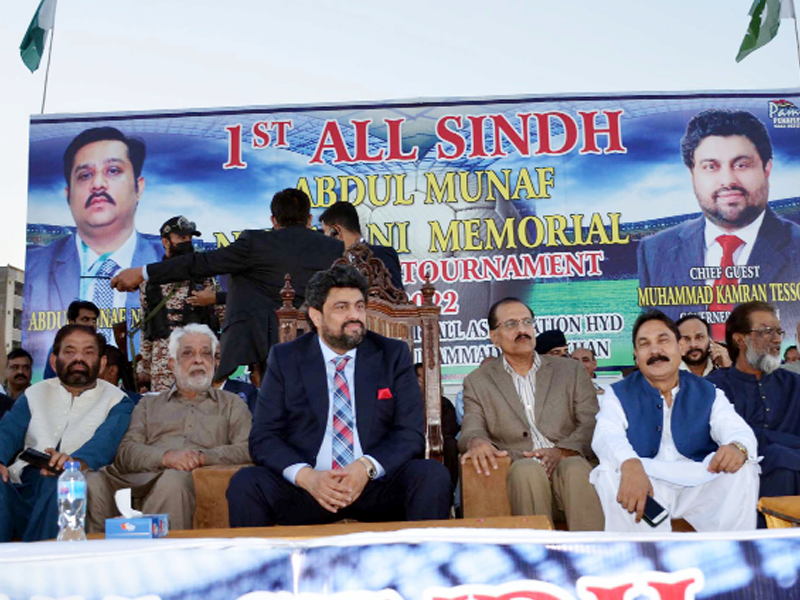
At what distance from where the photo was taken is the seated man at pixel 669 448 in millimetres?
2818

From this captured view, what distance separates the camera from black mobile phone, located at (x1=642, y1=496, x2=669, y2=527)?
2.67 m

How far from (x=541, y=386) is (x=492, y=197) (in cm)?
247

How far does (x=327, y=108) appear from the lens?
580 cm

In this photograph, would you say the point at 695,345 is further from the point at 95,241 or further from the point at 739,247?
the point at 95,241

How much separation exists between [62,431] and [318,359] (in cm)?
126

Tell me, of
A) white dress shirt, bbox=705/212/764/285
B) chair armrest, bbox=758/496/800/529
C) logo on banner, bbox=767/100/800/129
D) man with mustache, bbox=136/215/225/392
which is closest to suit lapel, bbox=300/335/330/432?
chair armrest, bbox=758/496/800/529

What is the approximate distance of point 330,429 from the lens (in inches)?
121

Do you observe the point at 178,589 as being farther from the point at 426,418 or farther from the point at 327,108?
the point at 327,108

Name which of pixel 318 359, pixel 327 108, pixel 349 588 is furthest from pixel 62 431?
pixel 327 108

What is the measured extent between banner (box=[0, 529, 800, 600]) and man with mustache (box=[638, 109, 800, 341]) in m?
4.39

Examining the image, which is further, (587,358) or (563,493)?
(587,358)

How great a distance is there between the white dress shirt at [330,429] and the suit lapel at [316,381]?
0.02m

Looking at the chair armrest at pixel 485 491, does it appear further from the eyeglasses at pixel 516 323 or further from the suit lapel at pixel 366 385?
the eyeglasses at pixel 516 323

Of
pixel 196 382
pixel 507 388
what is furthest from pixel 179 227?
pixel 507 388
